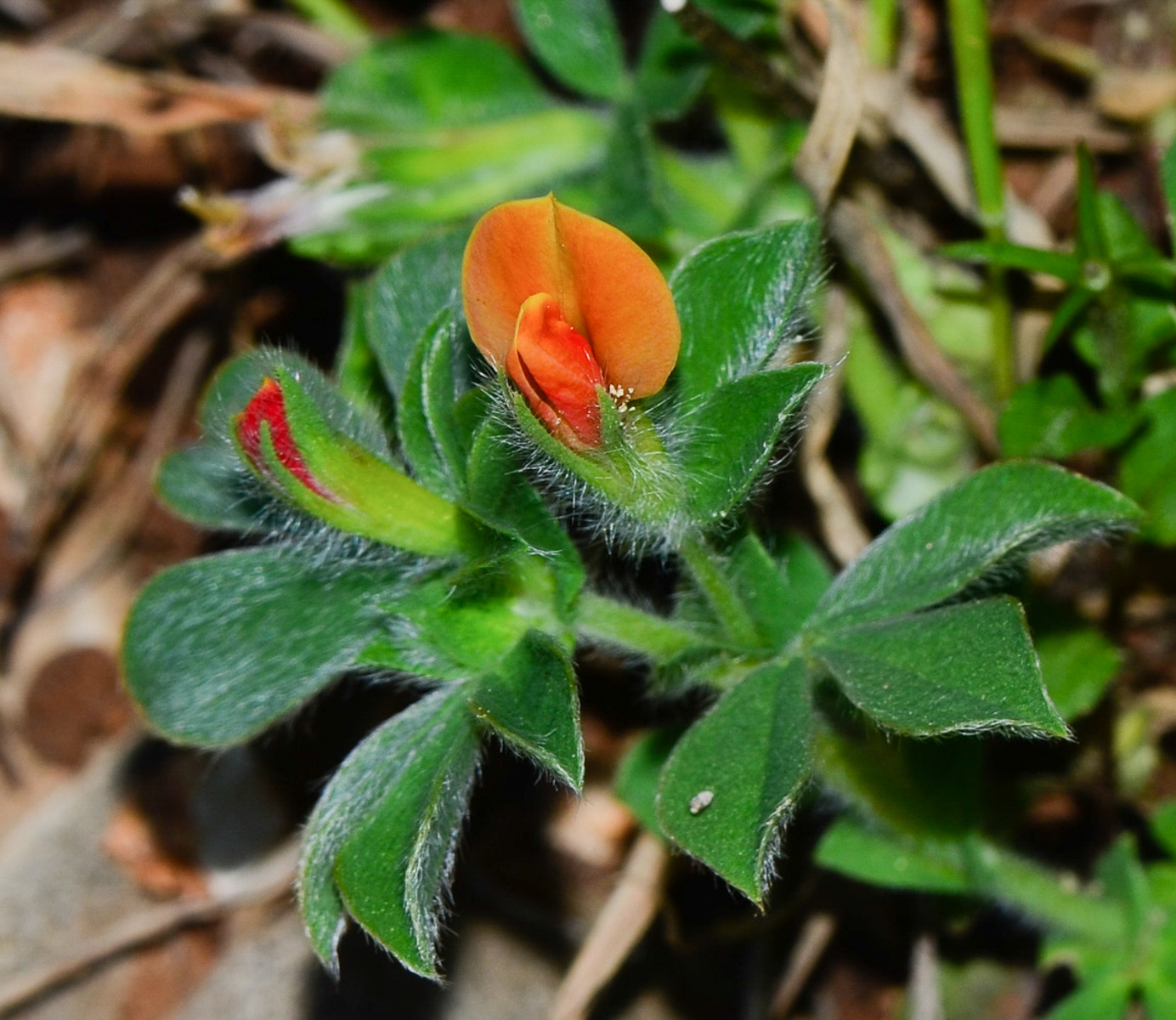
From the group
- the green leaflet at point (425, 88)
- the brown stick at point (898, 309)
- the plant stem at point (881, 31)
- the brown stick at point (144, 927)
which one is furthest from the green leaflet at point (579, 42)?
the brown stick at point (144, 927)

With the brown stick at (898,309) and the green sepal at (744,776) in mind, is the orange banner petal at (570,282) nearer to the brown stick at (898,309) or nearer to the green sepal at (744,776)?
the green sepal at (744,776)

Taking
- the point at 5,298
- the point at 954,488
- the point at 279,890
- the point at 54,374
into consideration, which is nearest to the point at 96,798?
the point at 279,890

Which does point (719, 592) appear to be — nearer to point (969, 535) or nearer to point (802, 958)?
point (969, 535)

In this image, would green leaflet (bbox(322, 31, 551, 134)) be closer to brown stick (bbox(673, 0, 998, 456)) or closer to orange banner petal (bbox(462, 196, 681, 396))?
brown stick (bbox(673, 0, 998, 456))

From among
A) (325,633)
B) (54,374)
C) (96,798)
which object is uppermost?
(325,633)

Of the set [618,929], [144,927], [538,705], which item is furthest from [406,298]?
[144,927]

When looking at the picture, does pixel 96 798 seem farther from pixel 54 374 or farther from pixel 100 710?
pixel 54 374
